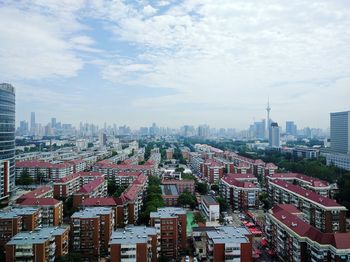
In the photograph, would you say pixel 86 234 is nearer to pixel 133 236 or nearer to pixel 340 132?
pixel 133 236

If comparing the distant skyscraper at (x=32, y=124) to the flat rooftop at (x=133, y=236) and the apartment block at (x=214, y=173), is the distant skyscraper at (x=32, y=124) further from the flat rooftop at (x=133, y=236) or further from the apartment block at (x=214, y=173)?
the flat rooftop at (x=133, y=236)

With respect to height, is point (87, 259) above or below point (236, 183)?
below

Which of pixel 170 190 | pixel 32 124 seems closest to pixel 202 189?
pixel 170 190

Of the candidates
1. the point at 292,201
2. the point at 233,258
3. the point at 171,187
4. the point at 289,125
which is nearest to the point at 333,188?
the point at 292,201

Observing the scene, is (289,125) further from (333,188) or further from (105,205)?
(105,205)

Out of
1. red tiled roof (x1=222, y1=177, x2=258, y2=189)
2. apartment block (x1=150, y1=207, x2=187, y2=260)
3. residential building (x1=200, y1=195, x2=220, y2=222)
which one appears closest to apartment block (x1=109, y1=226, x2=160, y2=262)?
apartment block (x1=150, y1=207, x2=187, y2=260)
